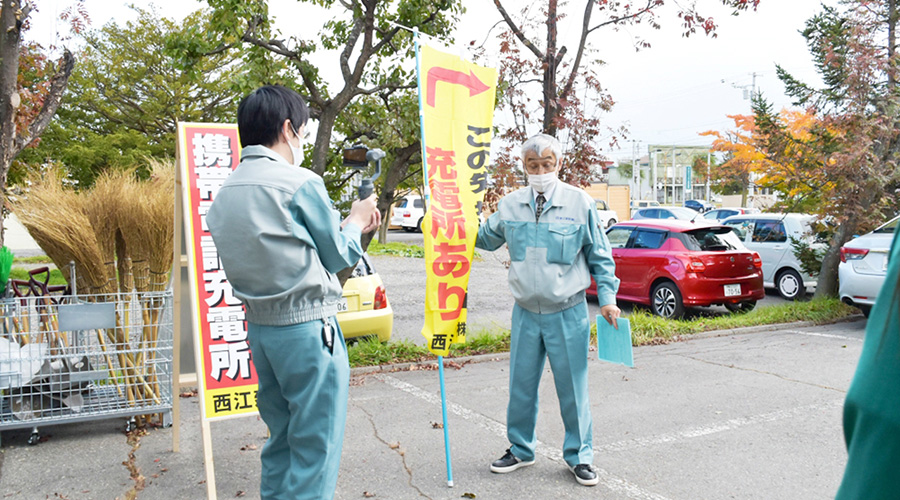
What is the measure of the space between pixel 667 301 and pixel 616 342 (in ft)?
20.5

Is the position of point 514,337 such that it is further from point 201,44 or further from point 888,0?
point 888,0

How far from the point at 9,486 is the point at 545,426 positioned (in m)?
3.37

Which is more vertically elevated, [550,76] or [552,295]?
[550,76]

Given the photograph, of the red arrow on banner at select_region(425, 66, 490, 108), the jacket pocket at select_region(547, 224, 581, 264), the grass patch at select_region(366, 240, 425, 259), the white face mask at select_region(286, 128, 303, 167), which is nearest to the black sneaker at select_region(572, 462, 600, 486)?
the jacket pocket at select_region(547, 224, 581, 264)

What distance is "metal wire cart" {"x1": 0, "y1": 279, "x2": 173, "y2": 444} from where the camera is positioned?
4273 mm

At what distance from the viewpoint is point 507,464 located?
13.1 ft

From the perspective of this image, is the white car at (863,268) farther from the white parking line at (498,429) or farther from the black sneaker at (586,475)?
the black sneaker at (586,475)

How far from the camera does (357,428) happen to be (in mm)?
4844

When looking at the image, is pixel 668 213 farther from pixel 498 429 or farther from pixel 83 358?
pixel 83 358

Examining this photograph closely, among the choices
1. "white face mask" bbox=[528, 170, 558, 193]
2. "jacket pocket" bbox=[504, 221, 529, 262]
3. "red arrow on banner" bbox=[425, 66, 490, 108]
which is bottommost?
"jacket pocket" bbox=[504, 221, 529, 262]

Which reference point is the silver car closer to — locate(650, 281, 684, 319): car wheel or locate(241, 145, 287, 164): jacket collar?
locate(650, 281, 684, 319): car wheel

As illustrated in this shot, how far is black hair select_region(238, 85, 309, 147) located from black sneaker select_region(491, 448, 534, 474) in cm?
239

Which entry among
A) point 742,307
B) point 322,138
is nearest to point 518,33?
point 322,138

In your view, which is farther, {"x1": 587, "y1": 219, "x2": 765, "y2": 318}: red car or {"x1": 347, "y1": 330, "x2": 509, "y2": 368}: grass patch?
{"x1": 587, "y1": 219, "x2": 765, "y2": 318}: red car
